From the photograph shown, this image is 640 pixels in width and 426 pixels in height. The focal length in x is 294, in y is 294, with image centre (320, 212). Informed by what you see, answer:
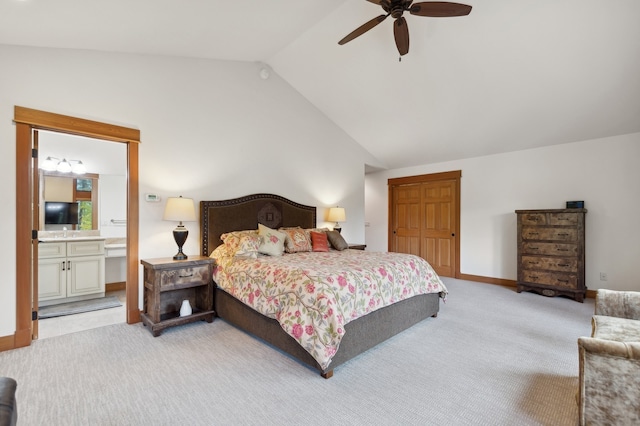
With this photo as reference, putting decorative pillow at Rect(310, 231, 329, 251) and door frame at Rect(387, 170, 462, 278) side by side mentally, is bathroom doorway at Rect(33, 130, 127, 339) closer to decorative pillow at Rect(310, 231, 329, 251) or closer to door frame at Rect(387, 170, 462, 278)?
decorative pillow at Rect(310, 231, 329, 251)

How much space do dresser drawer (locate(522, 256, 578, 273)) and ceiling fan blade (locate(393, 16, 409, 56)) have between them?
375 centimetres

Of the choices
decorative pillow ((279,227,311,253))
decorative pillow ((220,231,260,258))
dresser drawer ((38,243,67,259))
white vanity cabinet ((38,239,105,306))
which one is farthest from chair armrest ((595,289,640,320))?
dresser drawer ((38,243,67,259))

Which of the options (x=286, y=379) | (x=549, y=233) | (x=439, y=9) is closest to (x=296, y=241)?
(x=286, y=379)

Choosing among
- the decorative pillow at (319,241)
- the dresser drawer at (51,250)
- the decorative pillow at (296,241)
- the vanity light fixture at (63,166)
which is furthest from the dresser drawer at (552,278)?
the vanity light fixture at (63,166)

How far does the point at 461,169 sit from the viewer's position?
5738mm

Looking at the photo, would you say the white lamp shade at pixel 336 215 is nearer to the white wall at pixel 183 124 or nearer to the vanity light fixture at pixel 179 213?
the white wall at pixel 183 124

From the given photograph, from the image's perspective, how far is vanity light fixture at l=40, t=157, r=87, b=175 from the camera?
453 centimetres

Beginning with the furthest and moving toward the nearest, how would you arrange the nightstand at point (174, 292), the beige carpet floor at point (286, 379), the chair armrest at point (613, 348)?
1. the nightstand at point (174, 292)
2. the beige carpet floor at point (286, 379)
3. the chair armrest at point (613, 348)

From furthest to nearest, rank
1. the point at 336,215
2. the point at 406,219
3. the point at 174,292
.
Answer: the point at 406,219 < the point at 336,215 < the point at 174,292

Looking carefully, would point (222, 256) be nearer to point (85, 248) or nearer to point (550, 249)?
point (85, 248)

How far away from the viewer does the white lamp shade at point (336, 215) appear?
5234 millimetres

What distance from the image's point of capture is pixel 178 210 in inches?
130

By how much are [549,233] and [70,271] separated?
6.90 meters

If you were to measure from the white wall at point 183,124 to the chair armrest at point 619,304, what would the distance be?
391cm
